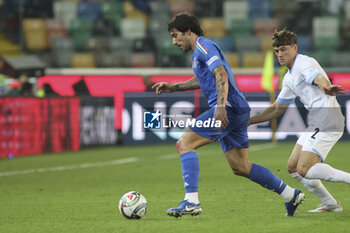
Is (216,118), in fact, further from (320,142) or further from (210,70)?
(320,142)

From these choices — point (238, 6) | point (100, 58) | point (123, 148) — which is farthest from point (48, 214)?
point (238, 6)

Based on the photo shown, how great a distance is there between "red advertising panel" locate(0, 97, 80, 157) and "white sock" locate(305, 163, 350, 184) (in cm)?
923

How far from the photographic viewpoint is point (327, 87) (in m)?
5.87

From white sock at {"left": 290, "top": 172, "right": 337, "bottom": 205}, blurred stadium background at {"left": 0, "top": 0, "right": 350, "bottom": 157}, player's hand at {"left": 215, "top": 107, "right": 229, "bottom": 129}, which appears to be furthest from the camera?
blurred stadium background at {"left": 0, "top": 0, "right": 350, "bottom": 157}

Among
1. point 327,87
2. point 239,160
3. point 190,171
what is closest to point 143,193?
point 239,160

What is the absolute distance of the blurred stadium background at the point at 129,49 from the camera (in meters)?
17.3

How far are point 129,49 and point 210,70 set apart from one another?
15.0 metres

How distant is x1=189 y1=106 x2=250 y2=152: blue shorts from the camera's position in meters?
6.32

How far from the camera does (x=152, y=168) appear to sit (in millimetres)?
12219

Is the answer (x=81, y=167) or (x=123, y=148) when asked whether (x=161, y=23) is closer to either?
(x=123, y=148)

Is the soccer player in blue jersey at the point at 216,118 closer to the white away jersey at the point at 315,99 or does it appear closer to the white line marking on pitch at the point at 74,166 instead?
the white away jersey at the point at 315,99

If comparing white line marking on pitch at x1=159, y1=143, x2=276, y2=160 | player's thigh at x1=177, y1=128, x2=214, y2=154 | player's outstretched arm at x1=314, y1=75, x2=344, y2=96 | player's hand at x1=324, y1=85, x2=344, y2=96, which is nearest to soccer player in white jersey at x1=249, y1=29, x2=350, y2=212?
player's outstretched arm at x1=314, y1=75, x2=344, y2=96

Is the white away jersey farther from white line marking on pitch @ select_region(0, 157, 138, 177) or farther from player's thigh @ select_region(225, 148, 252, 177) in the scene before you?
white line marking on pitch @ select_region(0, 157, 138, 177)

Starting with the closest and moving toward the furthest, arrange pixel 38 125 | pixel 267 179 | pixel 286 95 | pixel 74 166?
pixel 267 179, pixel 286 95, pixel 74 166, pixel 38 125
